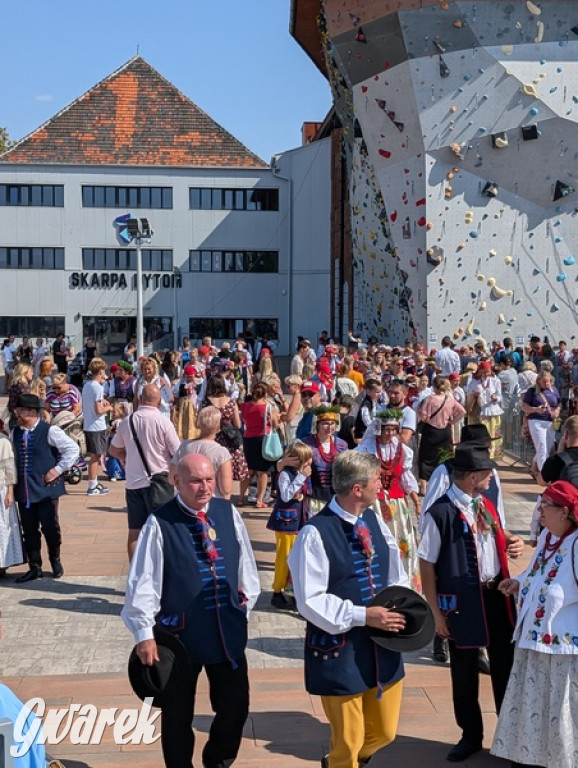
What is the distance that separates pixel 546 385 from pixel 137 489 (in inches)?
248

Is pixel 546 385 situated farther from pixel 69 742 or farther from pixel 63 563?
pixel 69 742

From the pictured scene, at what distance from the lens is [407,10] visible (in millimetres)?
23656

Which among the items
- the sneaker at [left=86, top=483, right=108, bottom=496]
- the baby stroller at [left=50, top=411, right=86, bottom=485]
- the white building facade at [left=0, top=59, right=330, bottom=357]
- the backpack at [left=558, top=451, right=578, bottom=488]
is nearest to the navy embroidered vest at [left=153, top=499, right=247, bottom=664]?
the backpack at [left=558, top=451, right=578, bottom=488]

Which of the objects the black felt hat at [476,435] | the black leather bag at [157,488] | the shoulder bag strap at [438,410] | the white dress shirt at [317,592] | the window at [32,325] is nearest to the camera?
the white dress shirt at [317,592]

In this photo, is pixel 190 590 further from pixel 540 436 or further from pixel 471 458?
pixel 540 436

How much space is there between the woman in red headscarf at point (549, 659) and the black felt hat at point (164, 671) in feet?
5.24

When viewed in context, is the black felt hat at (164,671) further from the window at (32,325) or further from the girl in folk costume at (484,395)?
the window at (32,325)

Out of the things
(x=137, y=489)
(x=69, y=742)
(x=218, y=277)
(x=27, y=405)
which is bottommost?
(x=69, y=742)

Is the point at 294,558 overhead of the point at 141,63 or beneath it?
beneath

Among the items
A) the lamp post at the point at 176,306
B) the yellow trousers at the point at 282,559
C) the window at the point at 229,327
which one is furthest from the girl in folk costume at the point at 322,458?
the window at the point at 229,327

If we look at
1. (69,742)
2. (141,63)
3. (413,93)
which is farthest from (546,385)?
(141,63)

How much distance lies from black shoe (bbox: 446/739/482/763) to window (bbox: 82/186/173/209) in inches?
1496

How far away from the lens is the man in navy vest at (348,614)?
4.74 metres

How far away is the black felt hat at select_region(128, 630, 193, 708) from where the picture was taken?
482cm
